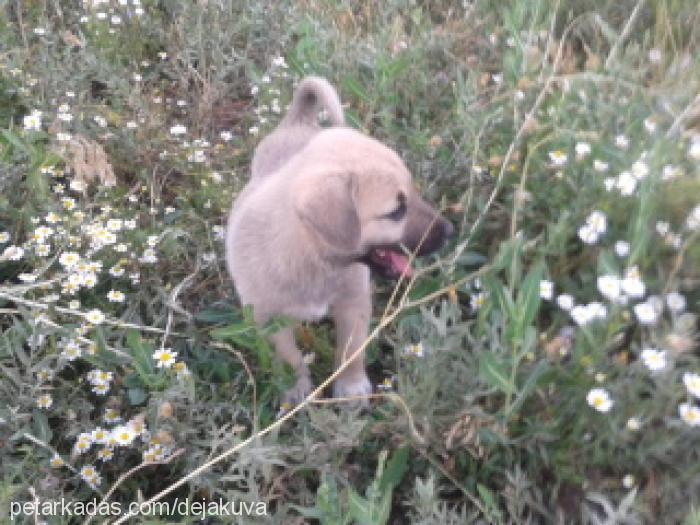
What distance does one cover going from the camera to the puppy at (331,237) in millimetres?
1757

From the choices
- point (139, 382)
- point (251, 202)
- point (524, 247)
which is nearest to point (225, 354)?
point (139, 382)

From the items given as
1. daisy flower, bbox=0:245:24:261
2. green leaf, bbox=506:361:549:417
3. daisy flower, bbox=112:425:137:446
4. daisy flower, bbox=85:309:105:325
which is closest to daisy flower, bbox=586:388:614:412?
green leaf, bbox=506:361:549:417

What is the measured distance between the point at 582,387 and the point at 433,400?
13.4 inches

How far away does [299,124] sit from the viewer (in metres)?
2.42

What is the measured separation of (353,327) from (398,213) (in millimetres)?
364

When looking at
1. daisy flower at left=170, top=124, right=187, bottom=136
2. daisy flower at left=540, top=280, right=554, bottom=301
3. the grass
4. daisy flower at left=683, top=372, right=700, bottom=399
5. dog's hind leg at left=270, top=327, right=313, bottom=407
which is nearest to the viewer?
daisy flower at left=683, top=372, right=700, bottom=399

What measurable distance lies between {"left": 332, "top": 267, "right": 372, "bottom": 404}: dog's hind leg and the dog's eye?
0.73 ft

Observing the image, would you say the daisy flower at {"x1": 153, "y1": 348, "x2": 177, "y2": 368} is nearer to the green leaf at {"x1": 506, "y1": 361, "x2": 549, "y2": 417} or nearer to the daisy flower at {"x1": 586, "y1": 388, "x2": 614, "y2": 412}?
the green leaf at {"x1": 506, "y1": 361, "x2": 549, "y2": 417}

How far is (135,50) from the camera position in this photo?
3.39m

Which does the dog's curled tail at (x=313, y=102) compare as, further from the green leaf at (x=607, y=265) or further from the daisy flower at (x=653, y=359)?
the daisy flower at (x=653, y=359)

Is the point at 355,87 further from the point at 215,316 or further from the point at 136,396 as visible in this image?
the point at 136,396

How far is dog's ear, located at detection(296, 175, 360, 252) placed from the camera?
1.71 meters

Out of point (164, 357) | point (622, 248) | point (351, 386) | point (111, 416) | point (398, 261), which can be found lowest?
point (351, 386)

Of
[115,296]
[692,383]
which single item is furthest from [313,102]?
[692,383]
